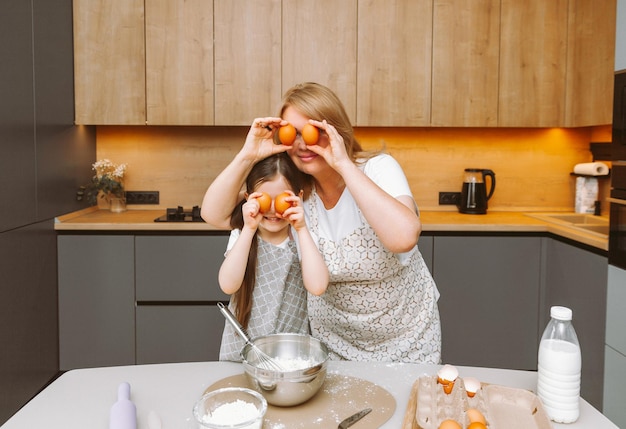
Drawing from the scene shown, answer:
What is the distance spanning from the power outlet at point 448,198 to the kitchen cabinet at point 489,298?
607 millimetres

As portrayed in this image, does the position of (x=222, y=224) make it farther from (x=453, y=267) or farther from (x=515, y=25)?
(x=515, y=25)

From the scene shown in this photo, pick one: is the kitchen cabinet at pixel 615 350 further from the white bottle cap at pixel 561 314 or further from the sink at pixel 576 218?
the white bottle cap at pixel 561 314

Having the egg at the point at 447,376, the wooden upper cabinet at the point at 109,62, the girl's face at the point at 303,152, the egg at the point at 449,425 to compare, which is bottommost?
the egg at the point at 449,425

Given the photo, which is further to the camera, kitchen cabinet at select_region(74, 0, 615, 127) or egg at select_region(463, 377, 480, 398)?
kitchen cabinet at select_region(74, 0, 615, 127)

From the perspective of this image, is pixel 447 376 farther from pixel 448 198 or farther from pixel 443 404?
pixel 448 198

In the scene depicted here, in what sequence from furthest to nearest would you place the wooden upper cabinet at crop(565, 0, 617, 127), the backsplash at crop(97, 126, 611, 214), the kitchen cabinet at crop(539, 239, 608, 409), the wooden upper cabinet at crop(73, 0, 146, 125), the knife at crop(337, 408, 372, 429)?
1. the backsplash at crop(97, 126, 611, 214)
2. the wooden upper cabinet at crop(73, 0, 146, 125)
3. the wooden upper cabinet at crop(565, 0, 617, 127)
4. the kitchen cabinet at crop(539, 239, 608, 409)
5. the knife at crop(337, 408, 372, 429)

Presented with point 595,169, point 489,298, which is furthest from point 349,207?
point 595,169

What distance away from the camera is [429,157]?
11.3 ft

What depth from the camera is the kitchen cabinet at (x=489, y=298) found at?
2852 mm

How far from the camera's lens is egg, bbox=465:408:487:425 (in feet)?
2.92

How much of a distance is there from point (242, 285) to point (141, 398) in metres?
0.43

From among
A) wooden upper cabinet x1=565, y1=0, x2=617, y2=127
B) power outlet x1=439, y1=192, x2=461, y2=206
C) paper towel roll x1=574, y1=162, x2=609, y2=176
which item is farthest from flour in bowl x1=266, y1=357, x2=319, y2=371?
paper towel roll x1=574, y1=162, x2=609, y2=176

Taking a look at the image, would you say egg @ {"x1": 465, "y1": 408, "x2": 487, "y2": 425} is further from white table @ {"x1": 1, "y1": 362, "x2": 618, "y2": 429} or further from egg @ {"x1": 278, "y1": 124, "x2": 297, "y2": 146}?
egg @ {"x1": 278, "y1": 124, "x2": 297, "y2": 146}

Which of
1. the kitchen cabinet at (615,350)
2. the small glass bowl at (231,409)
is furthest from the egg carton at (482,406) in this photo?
the kitchen cabinet at (615,350)
